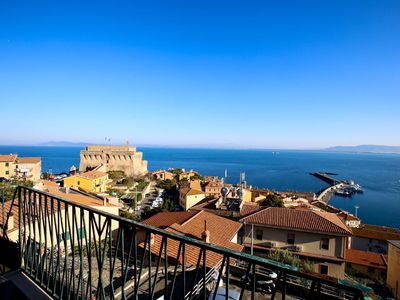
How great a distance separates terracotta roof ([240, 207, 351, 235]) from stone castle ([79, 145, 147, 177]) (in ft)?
110

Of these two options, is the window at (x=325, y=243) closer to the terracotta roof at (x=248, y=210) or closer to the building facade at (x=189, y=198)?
the terracotta roof at (x=248, y=210)

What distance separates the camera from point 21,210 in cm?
323

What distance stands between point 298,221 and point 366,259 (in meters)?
6.89

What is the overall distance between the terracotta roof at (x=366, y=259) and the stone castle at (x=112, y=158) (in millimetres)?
36048

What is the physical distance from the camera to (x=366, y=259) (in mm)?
18391

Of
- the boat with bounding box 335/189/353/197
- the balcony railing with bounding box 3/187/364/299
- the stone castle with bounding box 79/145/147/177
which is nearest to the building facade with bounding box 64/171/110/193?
the stone castle with bounding box 79/145/147/177

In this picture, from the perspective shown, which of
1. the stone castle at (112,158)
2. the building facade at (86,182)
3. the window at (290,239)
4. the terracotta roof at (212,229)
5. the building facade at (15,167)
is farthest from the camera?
the stone castle at (112,158)

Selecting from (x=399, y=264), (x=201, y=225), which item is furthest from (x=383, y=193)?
(x=201, y=225)

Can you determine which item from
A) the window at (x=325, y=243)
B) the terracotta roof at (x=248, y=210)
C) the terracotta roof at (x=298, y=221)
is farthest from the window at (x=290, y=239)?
the terracotta roof at (x=248, y=210)

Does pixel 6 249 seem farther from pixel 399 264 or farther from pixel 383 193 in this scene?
pixel 383 193

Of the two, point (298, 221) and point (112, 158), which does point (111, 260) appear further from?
point (112, 158)

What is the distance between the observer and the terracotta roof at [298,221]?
49.9 ft

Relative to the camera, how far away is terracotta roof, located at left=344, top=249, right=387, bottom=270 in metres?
17.7

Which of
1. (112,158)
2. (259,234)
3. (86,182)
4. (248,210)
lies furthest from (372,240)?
(112,158)
